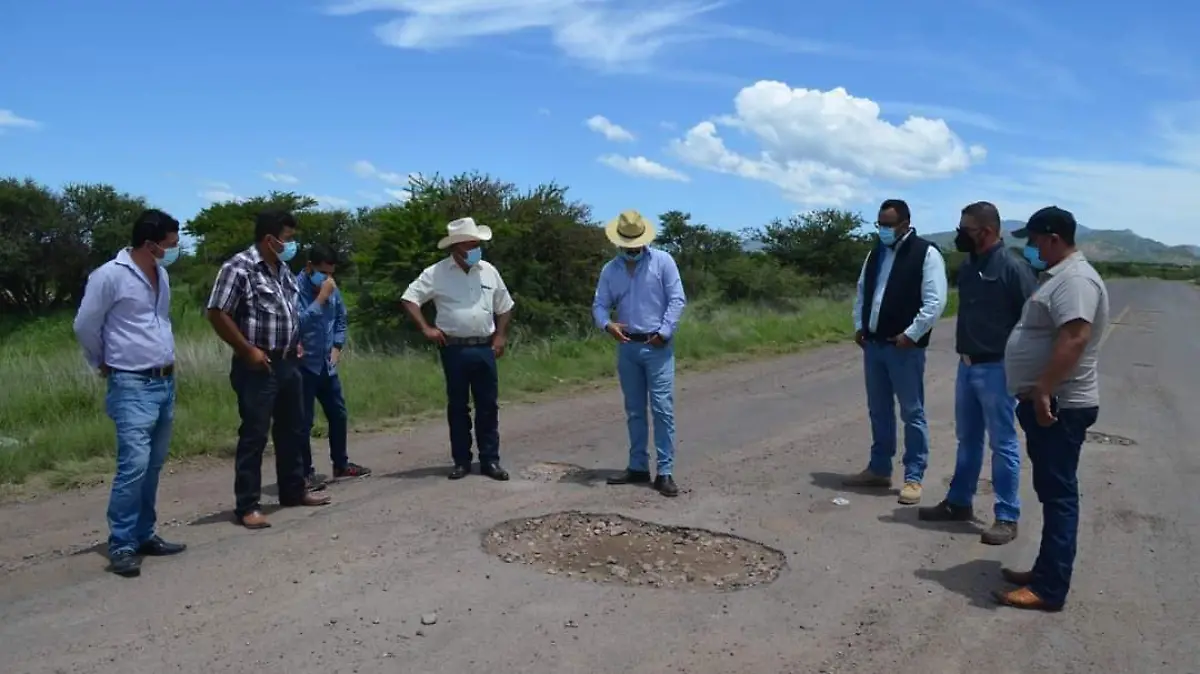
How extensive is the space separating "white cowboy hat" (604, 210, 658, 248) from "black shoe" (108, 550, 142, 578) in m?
3.72

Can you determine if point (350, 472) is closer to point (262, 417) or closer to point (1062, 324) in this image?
point (262, 417)

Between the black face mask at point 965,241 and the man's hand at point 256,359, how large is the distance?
4283 mm

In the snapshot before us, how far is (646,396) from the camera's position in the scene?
7.49 metres

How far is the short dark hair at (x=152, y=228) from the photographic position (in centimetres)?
532

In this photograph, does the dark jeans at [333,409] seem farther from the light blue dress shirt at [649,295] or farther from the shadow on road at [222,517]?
the light blue dress shirt at [649,295]

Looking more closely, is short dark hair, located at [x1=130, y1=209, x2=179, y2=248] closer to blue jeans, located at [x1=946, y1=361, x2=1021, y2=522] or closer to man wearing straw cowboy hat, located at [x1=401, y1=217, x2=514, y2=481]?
man wearing straw cowboy hat, located at [x1=401, y1=217, x2=514, y2=481]

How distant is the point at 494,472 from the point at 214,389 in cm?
448

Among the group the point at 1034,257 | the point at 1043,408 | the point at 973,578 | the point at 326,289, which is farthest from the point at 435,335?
the point at 1043,408

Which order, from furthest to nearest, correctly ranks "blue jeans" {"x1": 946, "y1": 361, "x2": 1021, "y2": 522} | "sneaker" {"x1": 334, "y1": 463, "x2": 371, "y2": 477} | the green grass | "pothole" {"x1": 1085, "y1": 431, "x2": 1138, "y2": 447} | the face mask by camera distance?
1. "pothole" {"x1": 1085, "y1": 431, "x2": 1138, "y2": 447}
2. the green grass
3. "sneaker" {"x1": 334, "y1": 463, "x2": 371, "y2": 477}
4. "blue jeans" {"x1": 946, "y1": 361, "x2": 1021, "y2": 522}
5. the face mask

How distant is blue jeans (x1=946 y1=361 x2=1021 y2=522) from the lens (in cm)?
599

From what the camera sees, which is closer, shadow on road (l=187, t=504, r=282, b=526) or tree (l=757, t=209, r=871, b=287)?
shadow on road (l=187, t=504, r=282, b=526)

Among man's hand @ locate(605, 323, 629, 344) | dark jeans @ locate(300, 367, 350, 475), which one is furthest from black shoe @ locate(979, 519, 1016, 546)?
dark jeans @ locate(300, 367, 350, 475)

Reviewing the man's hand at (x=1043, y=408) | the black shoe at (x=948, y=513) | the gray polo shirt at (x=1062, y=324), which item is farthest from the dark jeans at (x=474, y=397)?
the man's hand at (x=1043, y=408)

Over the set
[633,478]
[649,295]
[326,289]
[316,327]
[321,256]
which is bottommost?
[633,478]
